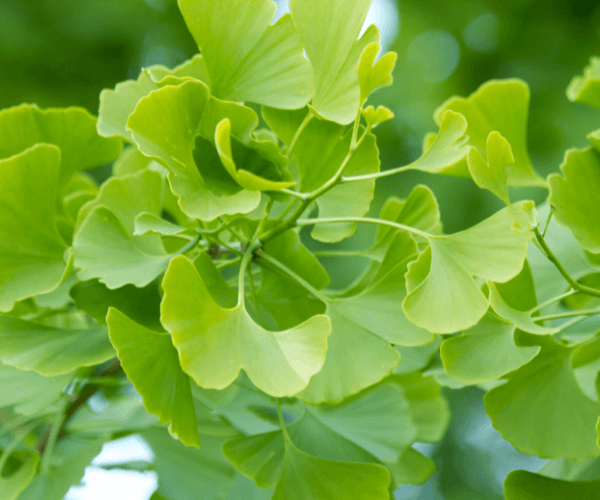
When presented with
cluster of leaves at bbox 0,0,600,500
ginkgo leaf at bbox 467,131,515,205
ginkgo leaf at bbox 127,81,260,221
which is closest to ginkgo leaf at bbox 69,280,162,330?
cluster of leaves at bbox 0,0,600,500

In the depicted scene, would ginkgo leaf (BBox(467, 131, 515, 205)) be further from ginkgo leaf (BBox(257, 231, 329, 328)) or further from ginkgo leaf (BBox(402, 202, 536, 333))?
ginkgo leaf (BBox(257, 231, 329, 328))

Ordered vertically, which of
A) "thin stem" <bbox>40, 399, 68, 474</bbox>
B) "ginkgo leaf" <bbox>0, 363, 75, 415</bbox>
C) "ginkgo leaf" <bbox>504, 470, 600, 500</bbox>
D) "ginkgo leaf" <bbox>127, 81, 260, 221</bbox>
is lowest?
"thin stem" <bbox>40, 399, 68, 474</bbox>

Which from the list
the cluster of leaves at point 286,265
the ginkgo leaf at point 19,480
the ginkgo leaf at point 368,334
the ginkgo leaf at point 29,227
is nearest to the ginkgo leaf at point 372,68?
the cluster of leaves at point 286,265

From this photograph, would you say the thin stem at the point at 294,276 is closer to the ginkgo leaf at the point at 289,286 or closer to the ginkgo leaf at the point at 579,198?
the ginkgo leaf at the point at 289,286

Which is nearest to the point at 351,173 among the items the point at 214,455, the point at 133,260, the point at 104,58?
the point at 133,260

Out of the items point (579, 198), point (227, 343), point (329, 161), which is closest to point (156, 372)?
point (227, 343)

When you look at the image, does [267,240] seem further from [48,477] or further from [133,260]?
[48,477]
